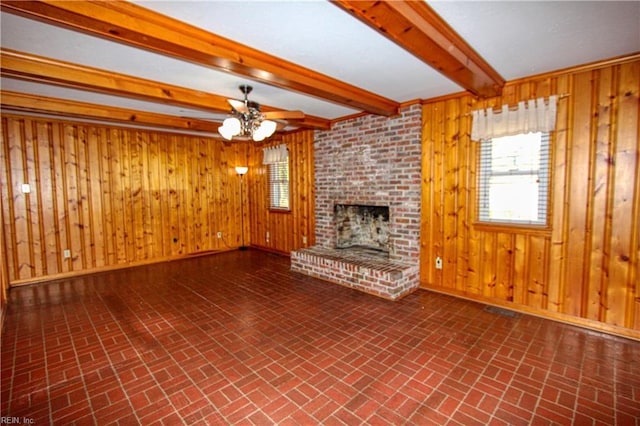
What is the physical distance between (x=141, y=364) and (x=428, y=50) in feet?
11.0

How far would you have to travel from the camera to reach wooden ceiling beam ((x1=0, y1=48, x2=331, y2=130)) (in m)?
2.52

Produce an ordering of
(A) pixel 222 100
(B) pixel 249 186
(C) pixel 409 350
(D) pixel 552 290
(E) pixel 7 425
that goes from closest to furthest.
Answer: (E) pixel 7 425 < (C) pixel 409 350 < (D) pixel 552 290 < (A) pixel 222 100 < (B) pixel 249 186

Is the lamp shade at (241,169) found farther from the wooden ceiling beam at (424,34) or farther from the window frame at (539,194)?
the wooden ceiling beam at (424,34)

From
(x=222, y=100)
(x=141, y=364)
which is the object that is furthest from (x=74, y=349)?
(x=222, y=100)

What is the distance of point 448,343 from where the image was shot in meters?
2.75

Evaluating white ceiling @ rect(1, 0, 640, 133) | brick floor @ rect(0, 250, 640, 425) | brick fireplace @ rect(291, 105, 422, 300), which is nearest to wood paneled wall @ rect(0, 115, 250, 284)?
brick floor @ rect(0, 250, 640, 425)

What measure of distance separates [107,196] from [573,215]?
674cm

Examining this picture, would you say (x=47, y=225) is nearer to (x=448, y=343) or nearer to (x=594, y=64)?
(x=448, y=343)

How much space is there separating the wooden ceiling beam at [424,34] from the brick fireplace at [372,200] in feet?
4.61

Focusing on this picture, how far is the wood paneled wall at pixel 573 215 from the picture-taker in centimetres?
278

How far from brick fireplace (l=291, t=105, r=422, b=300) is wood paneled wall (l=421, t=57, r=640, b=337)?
536 millimetres

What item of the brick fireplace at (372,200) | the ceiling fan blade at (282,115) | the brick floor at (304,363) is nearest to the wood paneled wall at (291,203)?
the brick fireplace at (372,200)

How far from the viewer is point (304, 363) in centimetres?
248

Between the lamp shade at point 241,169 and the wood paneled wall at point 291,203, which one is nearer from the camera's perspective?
the wood paneled wall at point 291,203
